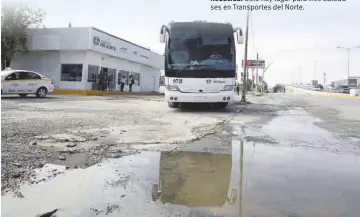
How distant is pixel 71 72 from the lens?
2934cm

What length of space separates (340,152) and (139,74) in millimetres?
33777

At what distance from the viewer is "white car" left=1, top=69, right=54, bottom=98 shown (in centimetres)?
1872

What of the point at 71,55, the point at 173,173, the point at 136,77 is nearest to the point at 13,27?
the point at 71,55

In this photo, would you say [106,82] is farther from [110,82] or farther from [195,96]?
[195,96]

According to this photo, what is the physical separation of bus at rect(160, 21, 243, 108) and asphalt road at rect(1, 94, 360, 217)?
5243 mm

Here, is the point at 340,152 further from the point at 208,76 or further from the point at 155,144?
the point at 208,76

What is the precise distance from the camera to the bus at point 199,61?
13.6 metres

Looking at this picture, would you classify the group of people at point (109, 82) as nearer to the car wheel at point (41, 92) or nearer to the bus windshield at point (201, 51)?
the car wheel at point (41, 92)

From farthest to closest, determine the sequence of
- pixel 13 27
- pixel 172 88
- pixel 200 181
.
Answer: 1. pixel 13 27
2. pixel 172 88
3. pixel 200 181

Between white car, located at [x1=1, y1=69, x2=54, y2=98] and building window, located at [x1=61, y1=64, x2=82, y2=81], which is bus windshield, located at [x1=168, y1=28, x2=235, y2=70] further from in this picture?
building window, located at [x1=61, y1=64, x2=82, y2=81]

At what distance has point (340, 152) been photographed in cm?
688

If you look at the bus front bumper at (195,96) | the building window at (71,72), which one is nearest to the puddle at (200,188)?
the bus front bumper at (195,96)

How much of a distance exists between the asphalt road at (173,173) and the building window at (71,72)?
2119 centimetres

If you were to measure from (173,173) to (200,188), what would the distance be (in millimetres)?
689
